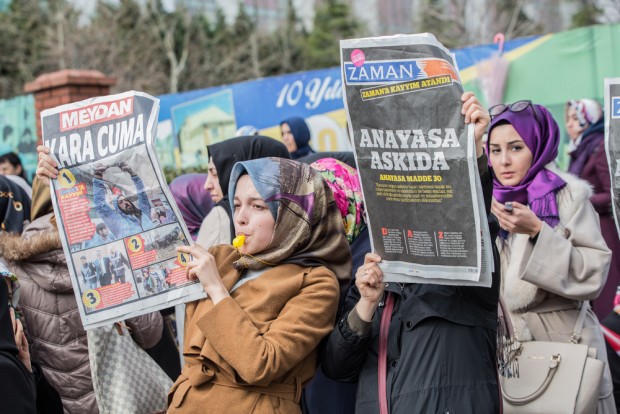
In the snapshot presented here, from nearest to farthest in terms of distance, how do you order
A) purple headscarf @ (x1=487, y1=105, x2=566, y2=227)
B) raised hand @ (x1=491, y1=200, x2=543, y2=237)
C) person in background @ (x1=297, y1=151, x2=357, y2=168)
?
raised hand @ (x1=491, y1=200, x2=543, y2=237), purple headscarf @ (x1=487, y1=105, x2=566, y2=227), person in background @ (x1=297, y1=151, x2=357, y2=168)

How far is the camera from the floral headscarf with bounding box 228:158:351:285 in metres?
2.92

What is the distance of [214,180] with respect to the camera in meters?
4.50

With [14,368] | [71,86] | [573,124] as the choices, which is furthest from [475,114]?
[71,86]

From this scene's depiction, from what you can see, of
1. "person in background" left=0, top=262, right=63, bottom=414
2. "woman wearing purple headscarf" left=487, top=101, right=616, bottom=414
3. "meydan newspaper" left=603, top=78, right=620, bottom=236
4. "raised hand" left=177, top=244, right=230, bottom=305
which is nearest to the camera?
"person in background" left=0, top=262, right=63, bottom=414

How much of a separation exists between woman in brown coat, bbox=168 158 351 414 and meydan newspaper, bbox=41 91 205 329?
0.14m

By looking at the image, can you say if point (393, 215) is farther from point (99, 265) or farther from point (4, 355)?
point (4, 355)

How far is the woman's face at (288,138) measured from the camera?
7.99 metres

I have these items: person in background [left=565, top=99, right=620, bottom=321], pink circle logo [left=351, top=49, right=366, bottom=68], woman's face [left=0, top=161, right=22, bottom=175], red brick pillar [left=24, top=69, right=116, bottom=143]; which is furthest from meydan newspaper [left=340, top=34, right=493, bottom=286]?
red brick pillar [left=24, top=69, right=116, bottom=143]

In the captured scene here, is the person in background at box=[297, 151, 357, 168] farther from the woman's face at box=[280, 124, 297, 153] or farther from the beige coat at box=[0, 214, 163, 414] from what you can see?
the woman's face at box=[280, 124, 297, 153]

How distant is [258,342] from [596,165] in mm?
4589

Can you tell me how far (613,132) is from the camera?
318 centimetres

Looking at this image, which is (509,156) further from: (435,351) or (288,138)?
(288,138)

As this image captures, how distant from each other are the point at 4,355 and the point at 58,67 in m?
24.1

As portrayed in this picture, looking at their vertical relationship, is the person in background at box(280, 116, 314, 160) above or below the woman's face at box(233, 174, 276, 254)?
below
